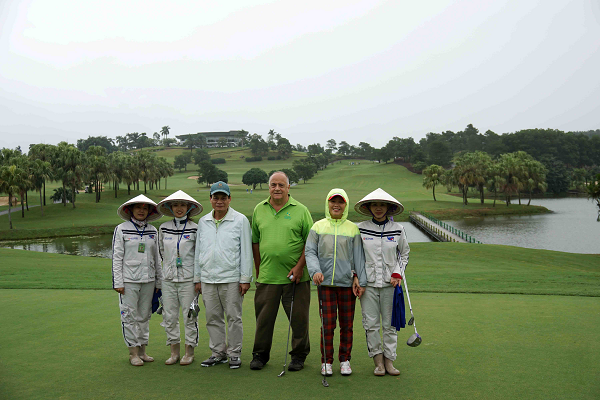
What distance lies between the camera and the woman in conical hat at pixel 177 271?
5551mm

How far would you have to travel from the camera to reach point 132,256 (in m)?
5.69

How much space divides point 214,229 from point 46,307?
471 cm

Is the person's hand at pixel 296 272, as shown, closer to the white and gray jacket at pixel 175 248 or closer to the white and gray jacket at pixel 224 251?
the white and gray jacket at pixel 224 251

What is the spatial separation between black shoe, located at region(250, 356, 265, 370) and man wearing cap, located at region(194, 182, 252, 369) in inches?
8.7

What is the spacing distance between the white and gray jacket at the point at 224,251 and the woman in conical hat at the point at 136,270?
2.34 feet

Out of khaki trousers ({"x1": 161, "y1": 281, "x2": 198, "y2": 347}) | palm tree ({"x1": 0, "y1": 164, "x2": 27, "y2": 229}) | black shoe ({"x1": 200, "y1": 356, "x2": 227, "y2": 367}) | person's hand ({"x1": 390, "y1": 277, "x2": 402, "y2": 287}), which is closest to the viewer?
person's hand ({"x1": 390, "y1": 277, "x2": 402, "y2": 287})

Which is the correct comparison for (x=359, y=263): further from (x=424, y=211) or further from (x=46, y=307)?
(x=424, y=211)

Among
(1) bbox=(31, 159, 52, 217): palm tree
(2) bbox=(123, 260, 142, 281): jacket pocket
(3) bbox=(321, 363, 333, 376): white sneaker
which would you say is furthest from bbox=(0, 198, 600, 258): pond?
(3) bbox=(321, 363, 333, 376): white sneaker

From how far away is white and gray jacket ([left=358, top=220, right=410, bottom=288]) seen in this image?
5.15 meters

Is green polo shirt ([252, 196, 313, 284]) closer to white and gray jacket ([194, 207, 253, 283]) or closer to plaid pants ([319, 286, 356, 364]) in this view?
white and gray jacket ([194, 207, 253, 283])

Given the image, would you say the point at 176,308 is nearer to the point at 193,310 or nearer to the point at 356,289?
the point at 193,310

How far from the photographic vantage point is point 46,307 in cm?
809

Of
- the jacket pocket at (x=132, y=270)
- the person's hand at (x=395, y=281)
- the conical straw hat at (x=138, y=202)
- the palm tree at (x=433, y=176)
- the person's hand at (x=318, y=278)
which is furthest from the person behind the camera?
the palm tree at (x=433, y=176)

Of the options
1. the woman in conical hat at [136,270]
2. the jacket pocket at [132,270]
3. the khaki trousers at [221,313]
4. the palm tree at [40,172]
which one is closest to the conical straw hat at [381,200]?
the khaki trousers at [221,313]
